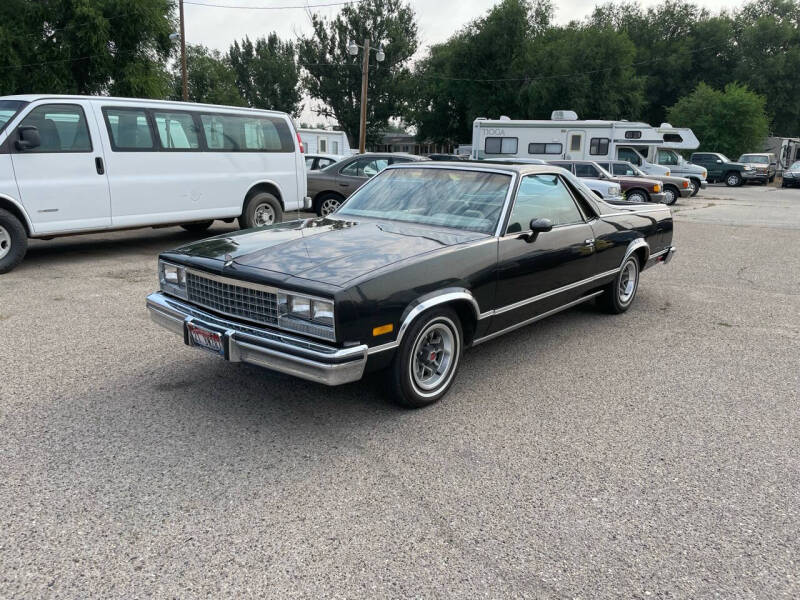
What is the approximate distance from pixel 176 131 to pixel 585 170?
1265 centimetres

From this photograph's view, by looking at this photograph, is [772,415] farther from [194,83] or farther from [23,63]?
[194,83]

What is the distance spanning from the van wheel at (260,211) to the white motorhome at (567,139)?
51.6 ft

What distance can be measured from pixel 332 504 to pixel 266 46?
72541 mm

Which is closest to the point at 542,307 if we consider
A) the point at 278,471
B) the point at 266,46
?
the point at 278,471

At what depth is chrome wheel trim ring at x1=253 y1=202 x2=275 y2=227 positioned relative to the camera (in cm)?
982

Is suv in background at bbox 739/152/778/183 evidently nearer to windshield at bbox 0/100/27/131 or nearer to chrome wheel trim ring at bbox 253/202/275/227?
chrome wheel trim ring at bbox 253/202/275/227

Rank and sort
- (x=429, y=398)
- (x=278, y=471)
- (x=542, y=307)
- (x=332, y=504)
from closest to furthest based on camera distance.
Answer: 1. (x=332, y=504)
2. (x=278, y=471)
3. (x=429, y=398)
4. (x=542, y=307)

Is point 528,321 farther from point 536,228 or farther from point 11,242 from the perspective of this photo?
point 11,242

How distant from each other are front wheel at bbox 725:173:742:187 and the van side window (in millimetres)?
30116

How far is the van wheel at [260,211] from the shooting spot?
379 inches

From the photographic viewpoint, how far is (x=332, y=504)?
2.86 m

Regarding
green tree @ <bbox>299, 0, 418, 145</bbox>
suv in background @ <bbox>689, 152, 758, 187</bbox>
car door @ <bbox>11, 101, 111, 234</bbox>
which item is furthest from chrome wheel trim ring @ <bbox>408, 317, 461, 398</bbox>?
green tree @ <bbox>299, 0, 418, 145</bbox>

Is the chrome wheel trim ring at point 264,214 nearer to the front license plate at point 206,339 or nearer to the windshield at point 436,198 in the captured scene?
the windshield at point 436,198

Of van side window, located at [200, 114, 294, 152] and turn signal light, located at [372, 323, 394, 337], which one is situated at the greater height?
van side window, located at [200, 114, 294, 152]
